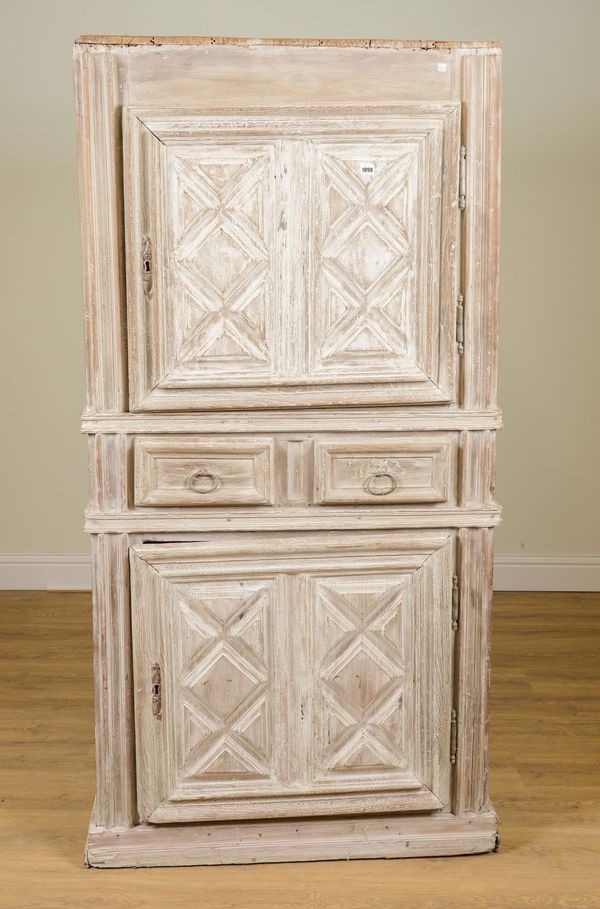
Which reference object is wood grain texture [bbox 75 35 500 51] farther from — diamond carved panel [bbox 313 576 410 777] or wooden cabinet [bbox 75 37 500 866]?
diamond carved panel [bbox 313 576 410 777]

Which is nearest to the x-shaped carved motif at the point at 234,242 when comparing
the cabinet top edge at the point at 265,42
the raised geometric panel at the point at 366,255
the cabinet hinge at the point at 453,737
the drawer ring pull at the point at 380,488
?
the raised geometric panel at the point at 366,255

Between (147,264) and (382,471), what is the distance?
706 millimetres

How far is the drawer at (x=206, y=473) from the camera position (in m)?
2.06

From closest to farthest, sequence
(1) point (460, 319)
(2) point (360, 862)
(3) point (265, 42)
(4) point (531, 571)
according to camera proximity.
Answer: (3) point (265, 42)
(1) point (460, 319)
(2) point (360, 862)
(4) point (531, 571)

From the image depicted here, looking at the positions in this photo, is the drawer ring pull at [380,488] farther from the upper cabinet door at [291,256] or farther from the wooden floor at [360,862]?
the wooden floor at [360,862]

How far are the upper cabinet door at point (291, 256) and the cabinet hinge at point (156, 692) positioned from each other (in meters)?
0.62

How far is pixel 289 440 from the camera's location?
2078mm

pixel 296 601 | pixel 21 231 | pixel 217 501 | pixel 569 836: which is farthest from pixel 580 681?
pixel 21 231

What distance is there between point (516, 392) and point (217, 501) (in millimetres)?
2323

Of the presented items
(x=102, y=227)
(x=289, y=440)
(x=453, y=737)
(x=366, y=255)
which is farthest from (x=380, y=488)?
(x=102, y=227)

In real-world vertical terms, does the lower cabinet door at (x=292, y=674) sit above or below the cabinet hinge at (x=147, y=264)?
below

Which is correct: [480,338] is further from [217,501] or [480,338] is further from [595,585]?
[595,585]

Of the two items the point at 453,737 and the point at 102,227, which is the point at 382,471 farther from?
the point at 102,227

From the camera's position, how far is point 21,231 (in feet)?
12.9
